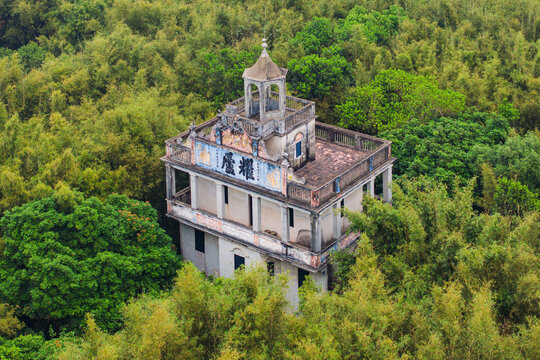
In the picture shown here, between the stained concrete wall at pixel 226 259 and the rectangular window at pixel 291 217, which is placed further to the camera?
the stained concrete wall at pixel 226 259

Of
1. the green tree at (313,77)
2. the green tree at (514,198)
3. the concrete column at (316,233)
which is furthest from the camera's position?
the green tree at (313,77)

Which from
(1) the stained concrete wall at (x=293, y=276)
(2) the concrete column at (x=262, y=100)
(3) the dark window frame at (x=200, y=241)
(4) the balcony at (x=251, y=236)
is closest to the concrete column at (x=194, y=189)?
(4) the balcony at (x=251, y=236)

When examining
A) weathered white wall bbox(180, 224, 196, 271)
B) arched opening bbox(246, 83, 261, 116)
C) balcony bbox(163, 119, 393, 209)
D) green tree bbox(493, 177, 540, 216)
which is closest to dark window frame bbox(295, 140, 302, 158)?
balcony bbox(163, 119, 393, 209)

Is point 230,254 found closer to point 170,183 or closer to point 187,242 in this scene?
point 187,242

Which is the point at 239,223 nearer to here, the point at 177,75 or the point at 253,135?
the point at 253,135

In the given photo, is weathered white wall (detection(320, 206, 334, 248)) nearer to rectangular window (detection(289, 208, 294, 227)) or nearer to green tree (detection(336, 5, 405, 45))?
rectangular window (detection(289, 208, 294, 227))

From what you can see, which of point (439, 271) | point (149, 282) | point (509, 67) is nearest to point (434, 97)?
point (509, 67)

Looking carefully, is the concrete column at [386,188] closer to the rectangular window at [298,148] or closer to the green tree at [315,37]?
the rectangular window at [298,148]
